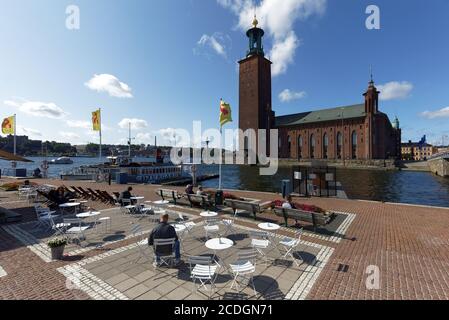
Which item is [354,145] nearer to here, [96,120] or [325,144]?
[325,144]

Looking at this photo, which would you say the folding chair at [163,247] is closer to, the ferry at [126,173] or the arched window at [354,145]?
the ferry at [126,173]

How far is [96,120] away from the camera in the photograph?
105ft

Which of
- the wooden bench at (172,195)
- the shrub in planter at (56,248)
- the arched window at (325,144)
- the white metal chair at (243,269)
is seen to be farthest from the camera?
the arched window at (325,144)

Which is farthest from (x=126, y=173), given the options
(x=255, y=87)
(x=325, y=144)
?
(x=325, y=144)

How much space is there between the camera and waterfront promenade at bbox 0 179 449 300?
201 inches

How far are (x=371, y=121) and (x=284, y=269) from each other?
92.4 meters

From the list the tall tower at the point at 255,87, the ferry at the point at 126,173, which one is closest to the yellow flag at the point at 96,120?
the ferry at the point at 126,173

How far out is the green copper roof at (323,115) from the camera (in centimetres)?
9106

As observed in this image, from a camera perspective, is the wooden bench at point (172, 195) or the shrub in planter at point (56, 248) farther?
the wooden bench at point (172, 195)

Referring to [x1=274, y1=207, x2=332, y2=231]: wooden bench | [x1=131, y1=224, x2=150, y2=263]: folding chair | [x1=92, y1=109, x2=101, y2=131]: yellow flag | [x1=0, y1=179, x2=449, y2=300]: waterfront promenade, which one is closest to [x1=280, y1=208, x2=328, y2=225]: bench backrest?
[x1=274, y1=207, x2=332, y2=231]: wooden bench

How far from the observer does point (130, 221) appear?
10789mm

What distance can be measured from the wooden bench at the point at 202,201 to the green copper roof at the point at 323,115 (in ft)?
299

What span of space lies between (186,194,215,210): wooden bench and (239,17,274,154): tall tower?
8909 cm
